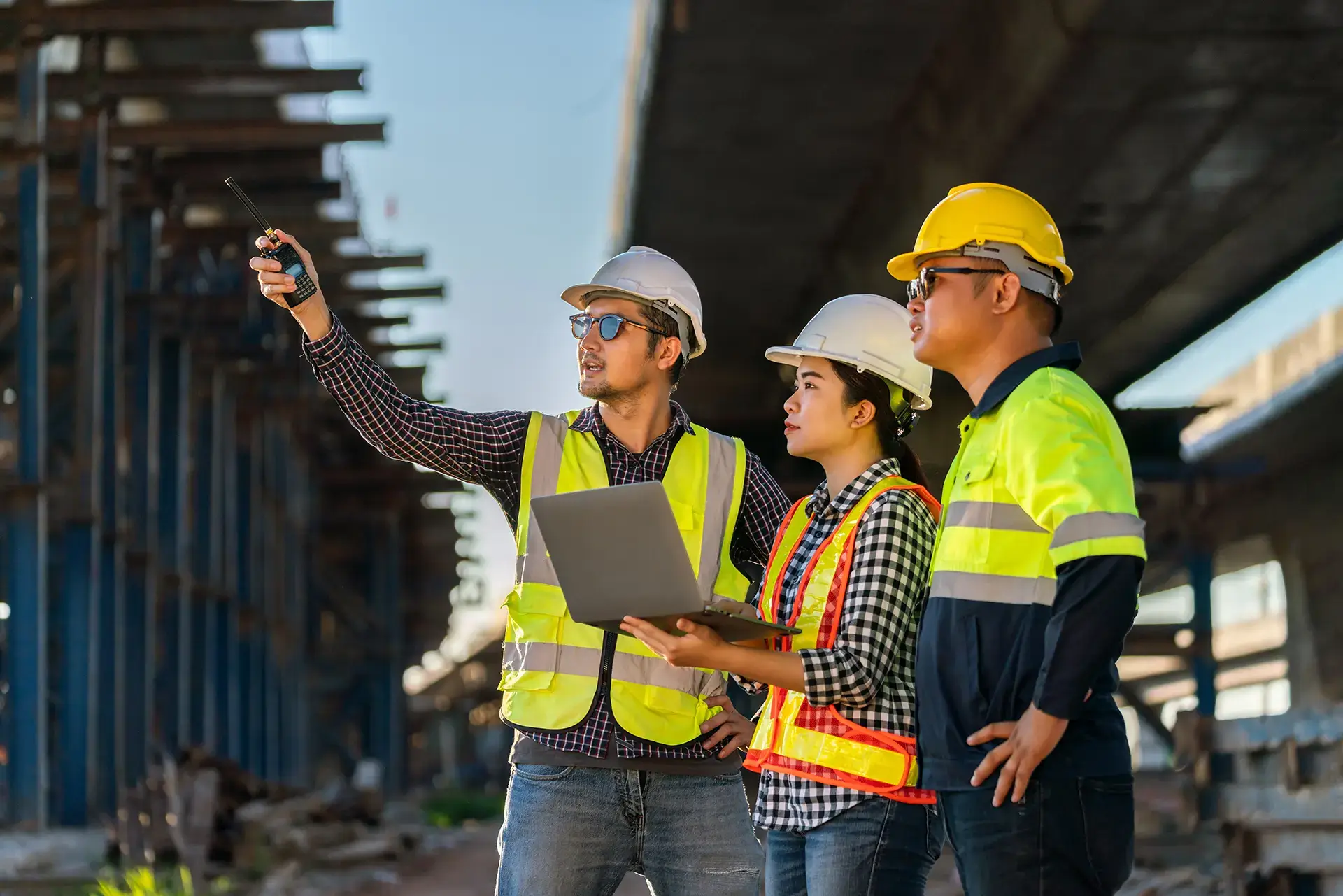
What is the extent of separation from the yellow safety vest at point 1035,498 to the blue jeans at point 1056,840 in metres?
0.36

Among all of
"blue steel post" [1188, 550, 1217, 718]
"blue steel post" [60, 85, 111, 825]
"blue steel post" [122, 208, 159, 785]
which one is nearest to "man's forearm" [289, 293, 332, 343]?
"blue steel post" [60, 85, 111, 825]

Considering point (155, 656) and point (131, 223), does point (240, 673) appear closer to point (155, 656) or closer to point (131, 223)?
point (155, 656)

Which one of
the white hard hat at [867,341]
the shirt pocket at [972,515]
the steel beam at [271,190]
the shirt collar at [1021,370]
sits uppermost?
the steel beam at [271,190]

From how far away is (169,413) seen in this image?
74.1 ft

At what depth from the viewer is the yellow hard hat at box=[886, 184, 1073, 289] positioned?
12.2ft

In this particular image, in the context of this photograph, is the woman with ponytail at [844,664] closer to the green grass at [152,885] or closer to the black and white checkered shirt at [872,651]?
the black and white checkered shirt at [872,651]

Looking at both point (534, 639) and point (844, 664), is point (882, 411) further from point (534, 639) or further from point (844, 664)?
point (534, 639)

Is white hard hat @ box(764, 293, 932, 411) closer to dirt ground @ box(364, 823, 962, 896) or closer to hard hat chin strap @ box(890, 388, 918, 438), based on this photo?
hard hat chin strap @ box(890, 388, 918, 438)

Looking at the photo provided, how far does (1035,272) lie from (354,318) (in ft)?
76.8

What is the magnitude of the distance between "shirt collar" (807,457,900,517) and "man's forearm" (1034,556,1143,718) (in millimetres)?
967

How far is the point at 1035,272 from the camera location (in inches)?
147

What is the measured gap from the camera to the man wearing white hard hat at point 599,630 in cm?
421

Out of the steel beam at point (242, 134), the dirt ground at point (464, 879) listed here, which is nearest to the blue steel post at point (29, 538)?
the steel beam at point (242, 134)

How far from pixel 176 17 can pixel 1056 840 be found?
596 inches
